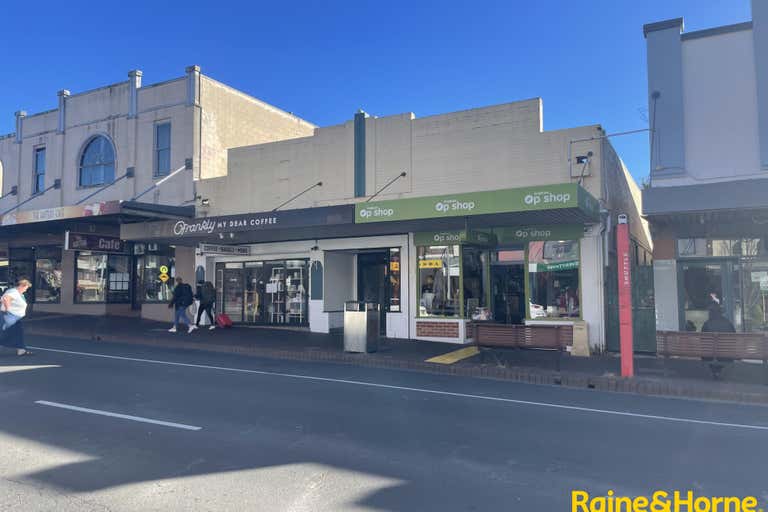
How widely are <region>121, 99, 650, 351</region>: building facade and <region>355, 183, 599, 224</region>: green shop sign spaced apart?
29 millimetres

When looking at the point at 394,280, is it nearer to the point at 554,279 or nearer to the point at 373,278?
the point at 373,278

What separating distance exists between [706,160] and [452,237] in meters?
6.25

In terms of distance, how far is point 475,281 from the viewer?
15.0 meters

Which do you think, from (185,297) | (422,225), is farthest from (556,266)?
(185,297)

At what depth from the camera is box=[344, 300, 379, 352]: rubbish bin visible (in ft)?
41.9

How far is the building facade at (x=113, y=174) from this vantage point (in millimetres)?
19672

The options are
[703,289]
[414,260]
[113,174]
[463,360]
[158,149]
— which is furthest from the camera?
[113,174]

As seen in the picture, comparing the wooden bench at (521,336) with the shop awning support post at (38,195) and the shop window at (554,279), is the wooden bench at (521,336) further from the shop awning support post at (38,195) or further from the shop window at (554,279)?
the shop awning support post at (38,195)

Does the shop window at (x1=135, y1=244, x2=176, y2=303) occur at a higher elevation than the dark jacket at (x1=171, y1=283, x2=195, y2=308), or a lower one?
higher

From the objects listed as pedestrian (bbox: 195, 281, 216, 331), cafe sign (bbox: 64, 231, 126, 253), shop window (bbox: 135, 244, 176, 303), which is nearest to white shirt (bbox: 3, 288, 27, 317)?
pedestrian (bbox: 195, 281, 216, 331)

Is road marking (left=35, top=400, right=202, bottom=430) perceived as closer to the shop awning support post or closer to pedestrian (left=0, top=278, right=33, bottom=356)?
pedestrian (left=0, top=278, right=33, bottom=356)

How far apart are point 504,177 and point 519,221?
145 centimetres

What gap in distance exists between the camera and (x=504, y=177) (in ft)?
46.5

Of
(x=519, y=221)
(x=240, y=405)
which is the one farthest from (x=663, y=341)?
(x=240, y=405)
